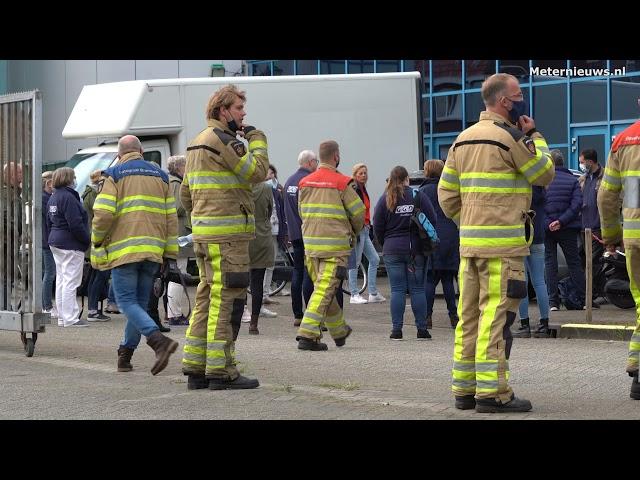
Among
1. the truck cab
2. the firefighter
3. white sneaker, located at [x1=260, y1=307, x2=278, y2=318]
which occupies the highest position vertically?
the truck cab

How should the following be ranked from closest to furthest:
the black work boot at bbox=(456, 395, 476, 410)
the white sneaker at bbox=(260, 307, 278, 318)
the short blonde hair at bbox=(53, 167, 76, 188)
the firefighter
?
the black work boot at bbox=(456, 395, 476, 410) → the firefighter → the short blonde hair at bbox=(53, 167, 76, 188) → the white sneaker at bbox=(260, 307, 278, 318)

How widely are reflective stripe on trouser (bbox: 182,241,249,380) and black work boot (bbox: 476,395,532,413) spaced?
2119mm

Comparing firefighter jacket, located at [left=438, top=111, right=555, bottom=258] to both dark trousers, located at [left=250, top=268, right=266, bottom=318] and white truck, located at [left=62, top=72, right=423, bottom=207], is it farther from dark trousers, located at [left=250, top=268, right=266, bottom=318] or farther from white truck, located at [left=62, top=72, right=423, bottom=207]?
white truck, located at [left=62, top=72, right=423, bottom=207]

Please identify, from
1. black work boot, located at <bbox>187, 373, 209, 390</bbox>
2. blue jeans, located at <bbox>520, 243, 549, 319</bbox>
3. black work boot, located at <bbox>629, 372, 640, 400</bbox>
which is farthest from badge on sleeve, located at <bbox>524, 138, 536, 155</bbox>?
blue jeans, located at <bbox>520, 243, 549, 319</bbox>

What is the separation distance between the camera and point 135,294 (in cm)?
1030

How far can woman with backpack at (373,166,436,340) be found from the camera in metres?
→ 13.2

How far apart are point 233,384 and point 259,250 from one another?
4791 mm

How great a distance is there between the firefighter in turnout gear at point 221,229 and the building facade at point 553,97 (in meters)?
16.6

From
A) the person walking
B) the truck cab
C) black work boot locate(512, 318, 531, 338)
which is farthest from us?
the truck cab

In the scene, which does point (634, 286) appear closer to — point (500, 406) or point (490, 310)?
point (490, 310)

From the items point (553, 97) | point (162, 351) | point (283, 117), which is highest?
point (553, 97)

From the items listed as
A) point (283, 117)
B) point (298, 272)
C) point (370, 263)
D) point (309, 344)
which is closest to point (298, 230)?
point (298, 272)

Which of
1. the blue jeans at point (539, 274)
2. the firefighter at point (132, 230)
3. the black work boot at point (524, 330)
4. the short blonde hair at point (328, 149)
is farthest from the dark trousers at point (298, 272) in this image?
the firefighter at point (132, 230)

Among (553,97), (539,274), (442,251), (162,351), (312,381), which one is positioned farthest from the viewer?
(553,97)
